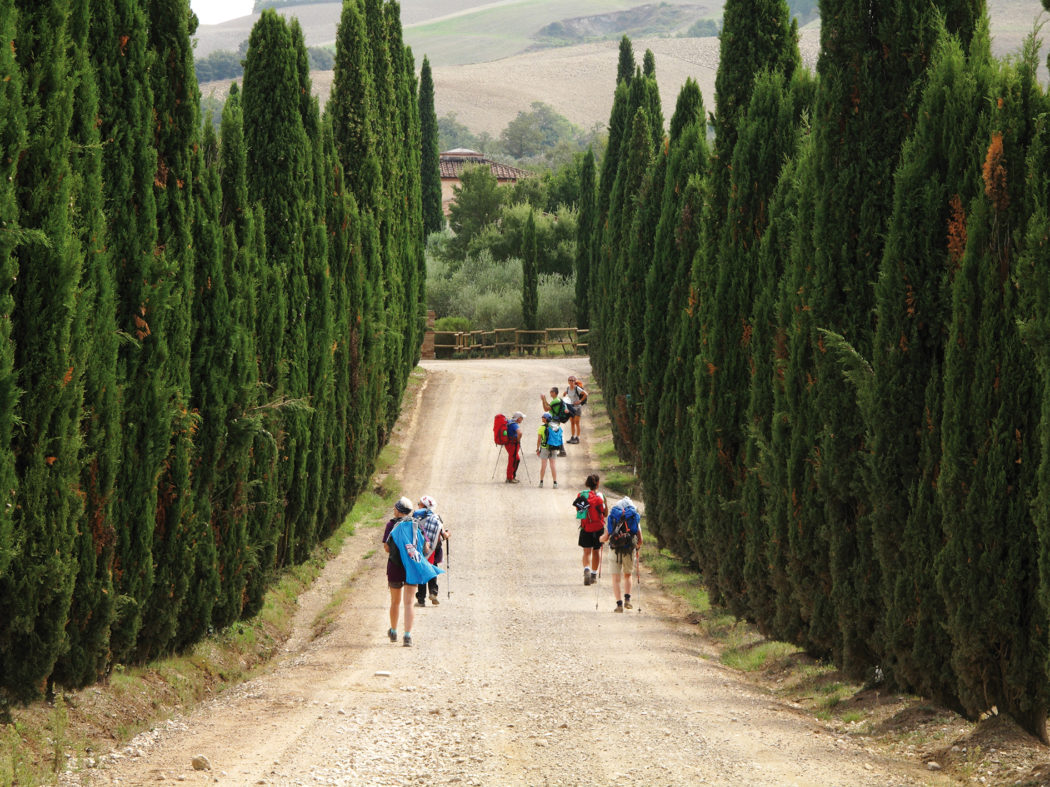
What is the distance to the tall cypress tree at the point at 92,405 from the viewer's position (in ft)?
25.3

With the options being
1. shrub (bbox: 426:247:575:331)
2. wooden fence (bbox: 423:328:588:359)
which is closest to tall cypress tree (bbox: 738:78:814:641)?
wooden fence (bbox: 423:328:588:359)

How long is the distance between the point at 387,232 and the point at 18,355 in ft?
62.6

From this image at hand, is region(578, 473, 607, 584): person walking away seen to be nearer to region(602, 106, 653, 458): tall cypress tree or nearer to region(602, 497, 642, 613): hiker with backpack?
region(602, 497, 642, 613): hiker with backpack

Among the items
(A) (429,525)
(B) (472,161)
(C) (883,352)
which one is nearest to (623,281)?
(A) (429,525)

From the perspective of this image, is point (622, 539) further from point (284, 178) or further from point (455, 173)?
point (455, 173)

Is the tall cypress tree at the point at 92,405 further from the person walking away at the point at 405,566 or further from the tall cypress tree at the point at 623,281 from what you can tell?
the tall cypress tree at the point at 623,281

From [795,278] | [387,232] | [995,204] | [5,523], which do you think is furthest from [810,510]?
[387,232]

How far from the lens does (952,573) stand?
7.30 m

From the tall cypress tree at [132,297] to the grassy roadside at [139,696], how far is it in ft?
1.55

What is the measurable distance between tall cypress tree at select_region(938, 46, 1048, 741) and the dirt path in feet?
3.05

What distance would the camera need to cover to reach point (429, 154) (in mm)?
54531

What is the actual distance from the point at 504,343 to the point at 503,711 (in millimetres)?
37468

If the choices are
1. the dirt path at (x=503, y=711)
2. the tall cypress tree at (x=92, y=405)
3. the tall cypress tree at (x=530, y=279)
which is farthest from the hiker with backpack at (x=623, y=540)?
the tall cypress tree at (x=530, y=279)

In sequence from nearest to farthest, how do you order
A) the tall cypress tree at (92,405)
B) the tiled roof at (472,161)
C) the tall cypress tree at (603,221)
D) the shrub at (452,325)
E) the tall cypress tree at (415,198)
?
the tall cypress tree at (92,405) < the tall cypress tree at (603,221) < the tall cypress tree at (415,198) < the shrub at (452,325) < the tiled roof at (472,161)
